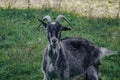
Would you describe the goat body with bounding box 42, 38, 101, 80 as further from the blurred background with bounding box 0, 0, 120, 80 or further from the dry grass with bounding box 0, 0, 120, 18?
the dry grass with bounding box 0, 0, 120, 18

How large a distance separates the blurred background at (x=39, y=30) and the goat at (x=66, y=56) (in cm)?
61

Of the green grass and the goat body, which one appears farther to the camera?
the green grass

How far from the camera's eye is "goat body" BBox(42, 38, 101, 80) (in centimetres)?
991

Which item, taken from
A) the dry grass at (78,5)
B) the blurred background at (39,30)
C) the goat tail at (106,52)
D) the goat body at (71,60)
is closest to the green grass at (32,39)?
the blurred background at (39,30)

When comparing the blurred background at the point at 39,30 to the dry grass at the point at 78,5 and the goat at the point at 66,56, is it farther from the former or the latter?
the goat at the point at 66,56

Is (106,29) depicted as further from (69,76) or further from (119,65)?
(69,76)

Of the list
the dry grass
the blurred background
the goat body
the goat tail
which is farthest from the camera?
the dry grass

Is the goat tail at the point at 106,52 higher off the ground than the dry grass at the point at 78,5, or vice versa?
the dry grass at the point at 78,5

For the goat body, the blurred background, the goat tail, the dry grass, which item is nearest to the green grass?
the blurred background

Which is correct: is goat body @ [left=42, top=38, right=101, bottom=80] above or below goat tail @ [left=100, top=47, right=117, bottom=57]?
above

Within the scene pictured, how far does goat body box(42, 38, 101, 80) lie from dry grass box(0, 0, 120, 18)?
185 inches

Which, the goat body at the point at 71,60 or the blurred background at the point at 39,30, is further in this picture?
the blurred background at the point at 39,30

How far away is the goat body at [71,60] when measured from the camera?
991 cm

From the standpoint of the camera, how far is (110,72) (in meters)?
11.7
